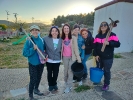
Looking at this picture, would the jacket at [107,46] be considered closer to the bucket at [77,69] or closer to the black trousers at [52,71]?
the bucket at [77,69]

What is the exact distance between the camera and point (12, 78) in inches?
183

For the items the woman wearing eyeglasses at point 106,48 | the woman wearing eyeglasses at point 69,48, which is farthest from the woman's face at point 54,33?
the woman wearing eyeglasses at point 106,48

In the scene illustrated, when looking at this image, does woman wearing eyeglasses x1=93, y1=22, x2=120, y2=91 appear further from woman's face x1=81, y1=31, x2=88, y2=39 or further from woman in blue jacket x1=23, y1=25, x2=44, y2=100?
woman in blue jacket x1=23, y1=25, x2=44, y2=100

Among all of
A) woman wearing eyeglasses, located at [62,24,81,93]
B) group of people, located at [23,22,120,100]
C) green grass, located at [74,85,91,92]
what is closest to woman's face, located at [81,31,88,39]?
group of people, located at [23,22,120,100]

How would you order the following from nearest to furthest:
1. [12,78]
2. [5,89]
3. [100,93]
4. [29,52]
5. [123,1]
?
[29,52] < [100,93] < [5,89] < [12,78] < [123,1]

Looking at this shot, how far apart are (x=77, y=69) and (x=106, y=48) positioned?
96 cm

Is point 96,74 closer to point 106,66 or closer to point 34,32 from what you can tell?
point 106,66

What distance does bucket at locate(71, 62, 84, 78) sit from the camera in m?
3.53

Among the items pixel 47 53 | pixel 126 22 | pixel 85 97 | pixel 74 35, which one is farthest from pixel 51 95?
pixel 126 22

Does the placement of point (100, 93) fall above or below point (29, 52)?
below

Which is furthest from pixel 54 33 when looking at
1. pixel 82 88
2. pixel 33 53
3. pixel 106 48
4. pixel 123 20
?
pixel 123 20

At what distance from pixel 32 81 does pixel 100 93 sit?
1.78 meters

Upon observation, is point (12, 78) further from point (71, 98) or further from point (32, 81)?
point (71, 98)

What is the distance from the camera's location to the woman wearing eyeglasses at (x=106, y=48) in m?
3.29
